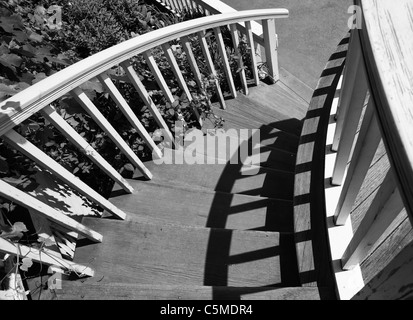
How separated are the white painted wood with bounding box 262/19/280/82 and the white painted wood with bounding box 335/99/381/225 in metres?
2.03

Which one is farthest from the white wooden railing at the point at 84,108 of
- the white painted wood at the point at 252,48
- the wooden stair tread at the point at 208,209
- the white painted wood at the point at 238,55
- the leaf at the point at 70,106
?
the white painted wood at the point at 252,48

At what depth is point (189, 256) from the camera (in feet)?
7.10

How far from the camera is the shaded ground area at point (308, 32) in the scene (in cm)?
505

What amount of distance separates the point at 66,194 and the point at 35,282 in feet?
1.59

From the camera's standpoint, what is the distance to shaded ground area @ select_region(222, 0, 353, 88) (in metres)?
5.05

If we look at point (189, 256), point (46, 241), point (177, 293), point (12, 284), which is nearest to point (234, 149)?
point (189, 256)

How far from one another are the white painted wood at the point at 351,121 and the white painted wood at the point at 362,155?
138 mm

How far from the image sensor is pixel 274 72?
3.73 meters

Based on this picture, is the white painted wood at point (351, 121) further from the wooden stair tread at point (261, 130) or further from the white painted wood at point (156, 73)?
the wooden stair tread at point (261, 130)

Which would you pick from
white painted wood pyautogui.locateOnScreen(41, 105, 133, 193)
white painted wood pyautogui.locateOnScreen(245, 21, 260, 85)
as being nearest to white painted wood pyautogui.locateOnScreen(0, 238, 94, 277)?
white painted wood pyautogui.locateOnScreen(41, 105, 133, 193)

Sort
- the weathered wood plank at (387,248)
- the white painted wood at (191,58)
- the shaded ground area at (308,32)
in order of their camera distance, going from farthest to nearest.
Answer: the shaded ground area at (308,32) → the white painted wood at (191,58) → the weathered wood plank at (387,248)

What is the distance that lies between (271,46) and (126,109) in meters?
1.82

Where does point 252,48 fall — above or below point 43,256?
above

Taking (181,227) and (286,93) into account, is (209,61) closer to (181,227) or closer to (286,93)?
(286,93)
